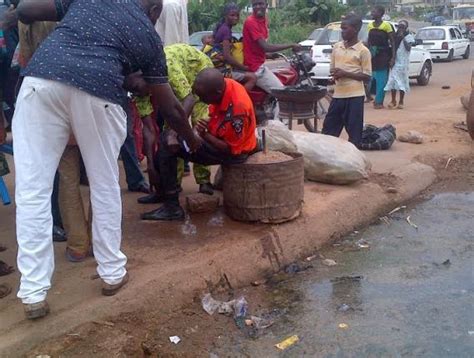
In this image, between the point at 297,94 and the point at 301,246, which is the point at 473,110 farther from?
the point at 301,246

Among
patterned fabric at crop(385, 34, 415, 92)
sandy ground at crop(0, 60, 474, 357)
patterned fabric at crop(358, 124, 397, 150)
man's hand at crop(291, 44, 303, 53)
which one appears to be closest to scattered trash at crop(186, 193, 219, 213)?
sandy ground at crop(0, 60, 474, 357)

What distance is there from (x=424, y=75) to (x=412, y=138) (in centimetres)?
937

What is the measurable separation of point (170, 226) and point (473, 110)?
15.5ft

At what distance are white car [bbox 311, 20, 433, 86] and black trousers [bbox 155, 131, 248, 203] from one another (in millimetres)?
9222

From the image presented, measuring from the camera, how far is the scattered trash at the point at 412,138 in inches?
323

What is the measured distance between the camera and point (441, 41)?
2481 cm

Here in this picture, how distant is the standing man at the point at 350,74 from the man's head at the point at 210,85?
2.64 meters

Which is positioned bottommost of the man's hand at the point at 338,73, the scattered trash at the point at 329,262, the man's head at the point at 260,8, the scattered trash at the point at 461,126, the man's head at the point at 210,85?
the scattered trash at the point at 461,126

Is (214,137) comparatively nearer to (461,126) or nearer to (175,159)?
(175,159)

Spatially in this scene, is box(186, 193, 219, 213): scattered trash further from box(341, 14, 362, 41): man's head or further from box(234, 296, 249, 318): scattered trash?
box(341, 14, 362, 41): man's head

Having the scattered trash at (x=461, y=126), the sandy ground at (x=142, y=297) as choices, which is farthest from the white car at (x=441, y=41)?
the sandy ground at (x=142, y=297)

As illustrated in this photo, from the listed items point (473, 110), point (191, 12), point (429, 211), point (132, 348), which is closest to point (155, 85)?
point (132, 348)

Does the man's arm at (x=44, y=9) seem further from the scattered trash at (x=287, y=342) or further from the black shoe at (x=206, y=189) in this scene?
the black shoe at (x=206, y=189)

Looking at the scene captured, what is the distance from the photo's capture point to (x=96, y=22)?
3234mm
